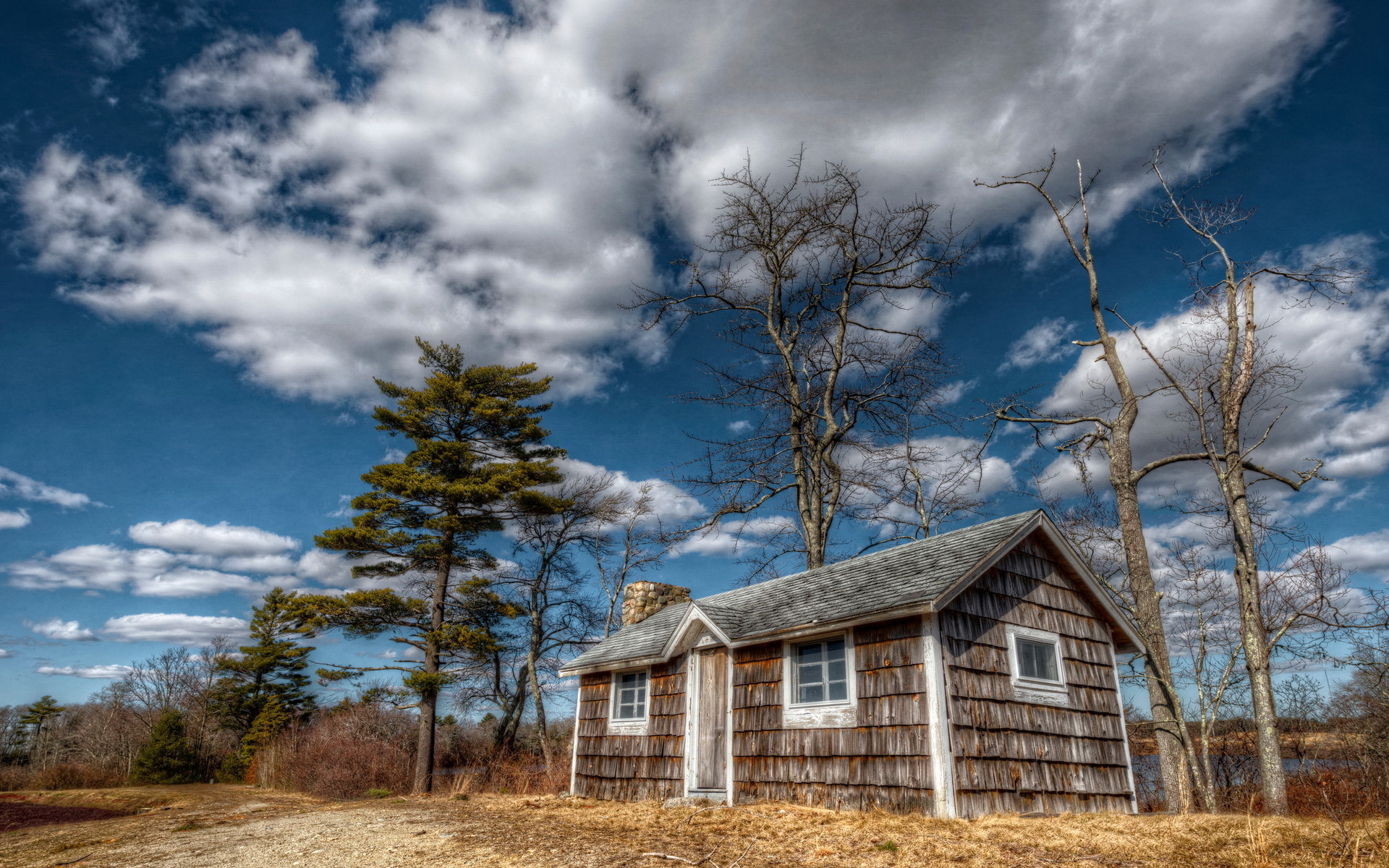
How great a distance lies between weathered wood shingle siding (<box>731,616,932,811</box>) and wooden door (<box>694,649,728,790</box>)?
0.60 metres

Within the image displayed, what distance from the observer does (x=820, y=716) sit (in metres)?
12.2

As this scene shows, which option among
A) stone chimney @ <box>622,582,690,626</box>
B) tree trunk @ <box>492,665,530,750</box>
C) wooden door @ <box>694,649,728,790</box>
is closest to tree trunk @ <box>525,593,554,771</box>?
tree trunk @ <box>492,665,530,750</box>

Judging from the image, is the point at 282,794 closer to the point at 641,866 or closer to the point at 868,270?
the point at 641,866

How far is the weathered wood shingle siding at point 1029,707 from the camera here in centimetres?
1090

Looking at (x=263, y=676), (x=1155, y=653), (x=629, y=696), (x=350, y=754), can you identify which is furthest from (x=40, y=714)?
(x=1155, y=653)

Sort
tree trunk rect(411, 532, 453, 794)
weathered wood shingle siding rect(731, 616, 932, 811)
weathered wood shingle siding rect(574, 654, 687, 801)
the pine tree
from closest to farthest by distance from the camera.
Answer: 1. weathered wood shingle siding rect(731, 616, 932, 811)
2. weathered wood shingle siding rect(574, 654, 687, 801)
3. tree trunk rect(411, 532, 453, 794)
4. the pine tree

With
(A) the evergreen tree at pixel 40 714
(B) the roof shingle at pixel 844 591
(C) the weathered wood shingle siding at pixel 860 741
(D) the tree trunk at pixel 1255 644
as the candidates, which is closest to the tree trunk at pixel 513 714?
(B) the roof shingle at pixel 844 591

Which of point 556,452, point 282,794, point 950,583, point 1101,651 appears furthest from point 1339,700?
point 282,794

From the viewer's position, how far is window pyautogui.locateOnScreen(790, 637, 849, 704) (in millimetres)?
12125

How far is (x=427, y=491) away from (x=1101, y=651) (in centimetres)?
1917

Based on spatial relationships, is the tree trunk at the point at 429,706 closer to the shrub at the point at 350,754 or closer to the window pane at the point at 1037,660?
the shrub at the point at 350,754

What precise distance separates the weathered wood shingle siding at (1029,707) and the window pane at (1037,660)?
0.27m

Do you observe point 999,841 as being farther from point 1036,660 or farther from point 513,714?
point 513,714

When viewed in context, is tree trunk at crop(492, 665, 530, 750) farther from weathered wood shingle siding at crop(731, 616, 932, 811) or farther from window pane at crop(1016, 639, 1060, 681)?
window pane at crop(1016, 639, 1060, 681)
